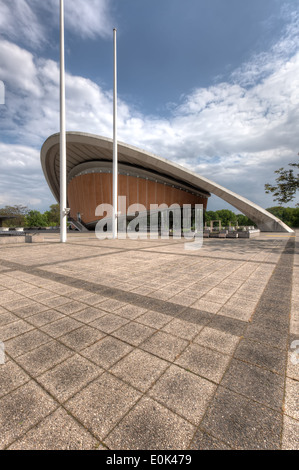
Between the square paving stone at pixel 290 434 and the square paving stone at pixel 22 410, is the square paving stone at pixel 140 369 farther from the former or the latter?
the square paving stone at pixel 290 434

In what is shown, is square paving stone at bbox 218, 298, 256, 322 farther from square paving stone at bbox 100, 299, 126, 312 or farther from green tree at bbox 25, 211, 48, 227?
green tree at bbox 25, 211, 48, 227

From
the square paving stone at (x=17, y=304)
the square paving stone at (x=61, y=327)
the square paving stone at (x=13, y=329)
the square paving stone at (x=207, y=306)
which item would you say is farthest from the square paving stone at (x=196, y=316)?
the square paving stone at (x=17, y=304)

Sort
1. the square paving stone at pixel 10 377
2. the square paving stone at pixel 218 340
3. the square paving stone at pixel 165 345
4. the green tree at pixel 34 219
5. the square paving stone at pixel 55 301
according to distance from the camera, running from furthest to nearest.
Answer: the green tree at pixel 34 219 → the square paving stone at pixel 55 301 → the square paving stone at pixel 218 340 → the square paving stone at pixel 165 345 → the square paving stone at pixel 10 377

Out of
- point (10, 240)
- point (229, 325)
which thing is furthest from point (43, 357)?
point (10, 240)

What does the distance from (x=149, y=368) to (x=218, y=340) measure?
1.14 meters

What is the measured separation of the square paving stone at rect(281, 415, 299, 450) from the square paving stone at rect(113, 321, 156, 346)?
1.70 metres

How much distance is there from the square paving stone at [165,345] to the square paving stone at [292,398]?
3.80ft

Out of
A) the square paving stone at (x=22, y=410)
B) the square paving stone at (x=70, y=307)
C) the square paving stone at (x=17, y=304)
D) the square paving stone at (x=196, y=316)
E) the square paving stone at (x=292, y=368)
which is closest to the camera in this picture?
the square paving stone at (x=22, y=410)

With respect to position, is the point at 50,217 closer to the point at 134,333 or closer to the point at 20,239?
the point at 20,239

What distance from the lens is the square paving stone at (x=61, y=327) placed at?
3131mm

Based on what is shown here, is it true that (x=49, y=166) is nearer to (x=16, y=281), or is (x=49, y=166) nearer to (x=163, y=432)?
(x=16, y=281)

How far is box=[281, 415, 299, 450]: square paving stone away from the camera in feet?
5.12

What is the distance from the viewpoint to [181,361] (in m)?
2.49
